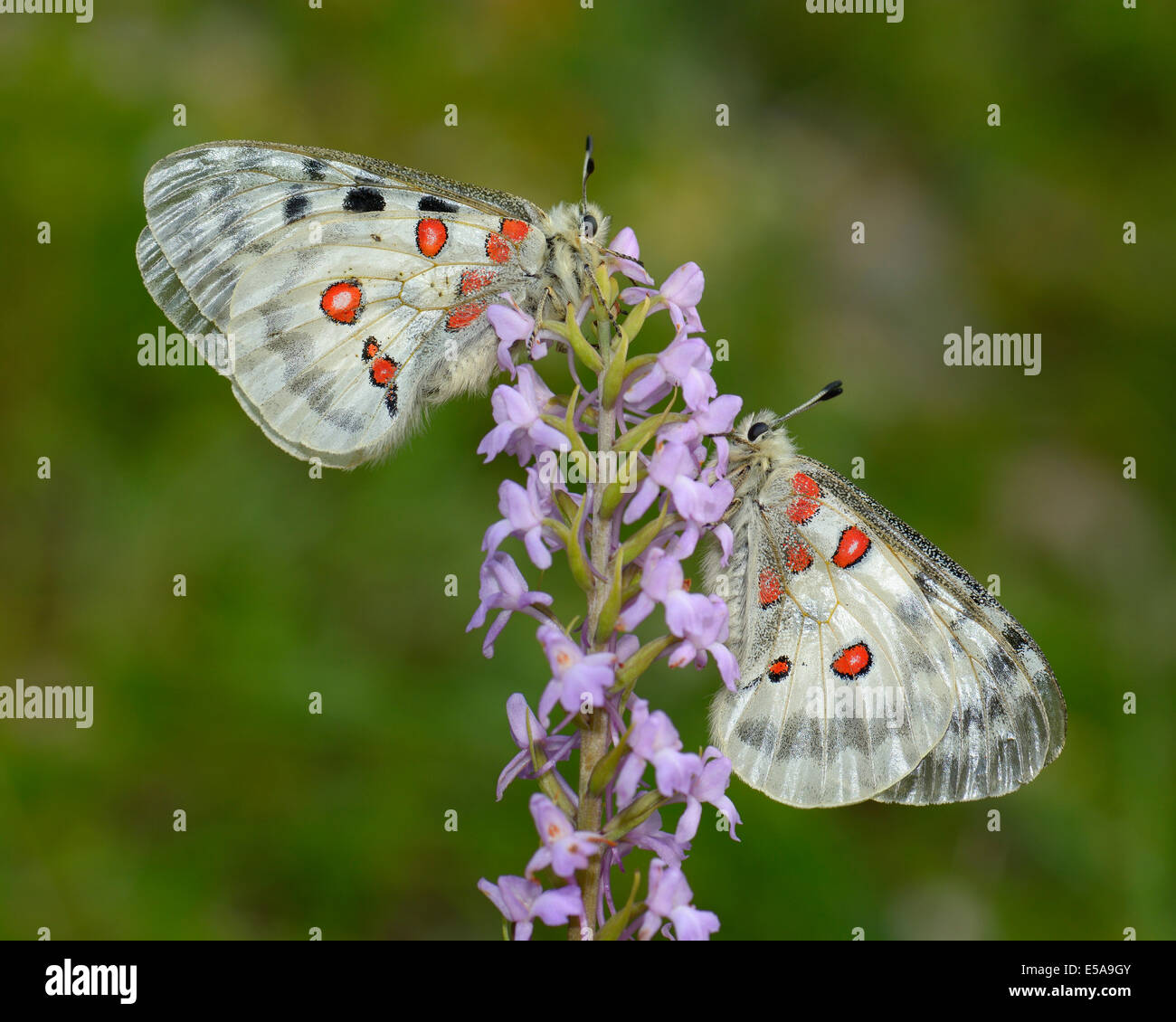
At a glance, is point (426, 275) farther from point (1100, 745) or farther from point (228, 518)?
point (1100, 745)

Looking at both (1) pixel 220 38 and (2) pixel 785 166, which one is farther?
(2) pixel 785 166

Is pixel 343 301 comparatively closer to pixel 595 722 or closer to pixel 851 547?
pixel 595 722

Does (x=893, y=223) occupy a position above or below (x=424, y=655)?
above

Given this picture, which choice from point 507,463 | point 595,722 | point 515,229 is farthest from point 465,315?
point 507,463

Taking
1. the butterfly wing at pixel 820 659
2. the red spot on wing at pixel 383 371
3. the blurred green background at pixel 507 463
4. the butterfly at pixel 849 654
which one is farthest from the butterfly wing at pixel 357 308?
the blurred green background at pixel 507 463

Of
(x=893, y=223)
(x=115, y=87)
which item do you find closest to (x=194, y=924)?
(x=115, y=87)

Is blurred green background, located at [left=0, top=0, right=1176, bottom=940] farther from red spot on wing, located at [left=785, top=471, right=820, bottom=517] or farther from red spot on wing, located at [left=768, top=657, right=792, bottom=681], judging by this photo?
red spot on wing, located at [left=785, top=471, right=820, bottom=517]
